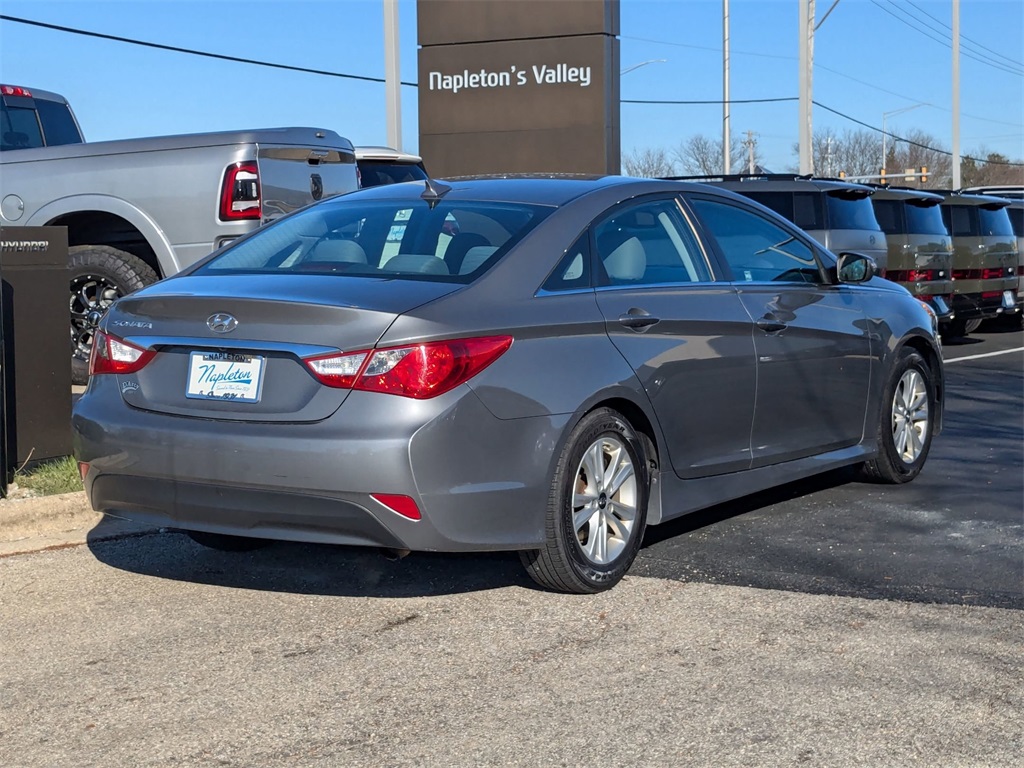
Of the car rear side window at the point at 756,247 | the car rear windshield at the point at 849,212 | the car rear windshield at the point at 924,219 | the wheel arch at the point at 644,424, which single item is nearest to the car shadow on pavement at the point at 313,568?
the wheel arch at the point at 644,424

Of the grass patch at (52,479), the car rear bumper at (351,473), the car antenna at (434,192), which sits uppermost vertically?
the car antenna at (434,192)

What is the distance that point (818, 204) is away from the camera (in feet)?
45.7

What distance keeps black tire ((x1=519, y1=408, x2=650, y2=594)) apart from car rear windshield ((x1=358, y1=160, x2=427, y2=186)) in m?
9.80

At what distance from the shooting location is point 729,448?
6.09 m

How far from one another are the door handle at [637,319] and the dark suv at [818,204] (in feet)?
26.8

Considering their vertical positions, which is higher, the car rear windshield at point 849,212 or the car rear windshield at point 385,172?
the car rear windshield at point 385,172

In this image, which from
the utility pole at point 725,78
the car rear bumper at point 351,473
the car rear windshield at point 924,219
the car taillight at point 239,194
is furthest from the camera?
the utility pole at point 725,78

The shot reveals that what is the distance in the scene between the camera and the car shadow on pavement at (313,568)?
18.2 ft

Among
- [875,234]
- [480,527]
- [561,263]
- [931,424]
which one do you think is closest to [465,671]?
[480,527]

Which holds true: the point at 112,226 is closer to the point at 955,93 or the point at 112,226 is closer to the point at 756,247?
the point at 756,247

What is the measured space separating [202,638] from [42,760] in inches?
44.1

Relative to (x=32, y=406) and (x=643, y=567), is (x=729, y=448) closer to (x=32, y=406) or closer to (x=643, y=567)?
(x=643, y=567)

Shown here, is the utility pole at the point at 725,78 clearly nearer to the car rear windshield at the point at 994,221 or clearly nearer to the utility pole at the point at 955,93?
the utility pole at the point at 955,93

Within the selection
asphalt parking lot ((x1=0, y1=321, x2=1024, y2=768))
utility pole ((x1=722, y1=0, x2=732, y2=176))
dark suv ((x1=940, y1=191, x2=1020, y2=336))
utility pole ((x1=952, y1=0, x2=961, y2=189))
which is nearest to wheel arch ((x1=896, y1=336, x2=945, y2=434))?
asphalt parking lot ((x1=0, y1=321, x2=1024, y2=768))
